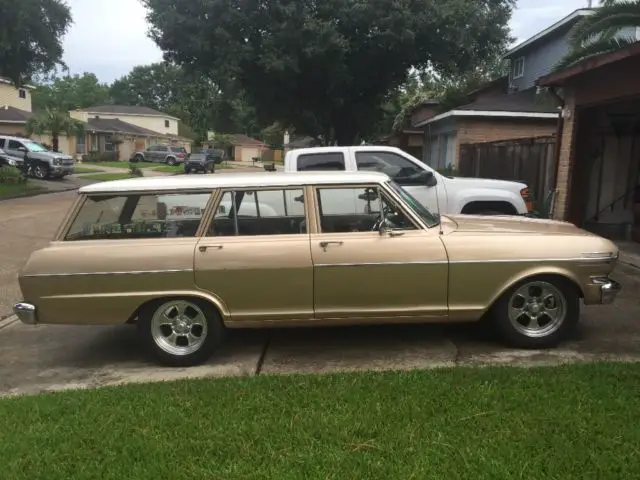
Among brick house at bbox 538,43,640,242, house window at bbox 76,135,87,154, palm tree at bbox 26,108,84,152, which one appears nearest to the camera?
brick house at bbox 538,43,640,242

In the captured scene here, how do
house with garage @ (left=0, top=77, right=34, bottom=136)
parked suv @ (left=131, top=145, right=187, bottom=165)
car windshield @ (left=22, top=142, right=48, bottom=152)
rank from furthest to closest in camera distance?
parked suv @ (left=131, top=145, right=187, bottom=165) < house with garage @ (left=0, top=77, right=34, bottom=136) < car windshield @ (left=22, top=142, right=48, bottom=152)

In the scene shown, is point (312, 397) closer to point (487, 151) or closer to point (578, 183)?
point (578, 183)

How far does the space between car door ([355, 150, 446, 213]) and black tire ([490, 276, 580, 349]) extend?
3796 mm

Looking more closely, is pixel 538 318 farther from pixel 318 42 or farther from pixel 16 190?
pixel 16 190

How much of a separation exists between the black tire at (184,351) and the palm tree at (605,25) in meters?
8.00

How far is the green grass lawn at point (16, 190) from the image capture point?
842 inches

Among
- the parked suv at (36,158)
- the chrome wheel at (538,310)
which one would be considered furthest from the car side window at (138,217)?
the parked suv at (36,158)

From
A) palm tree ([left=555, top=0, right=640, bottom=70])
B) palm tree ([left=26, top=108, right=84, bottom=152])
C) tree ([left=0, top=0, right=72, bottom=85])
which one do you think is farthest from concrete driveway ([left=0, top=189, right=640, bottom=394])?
palm tree ([left=26, top=108, right=84, bottom=152])

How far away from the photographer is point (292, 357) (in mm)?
5281

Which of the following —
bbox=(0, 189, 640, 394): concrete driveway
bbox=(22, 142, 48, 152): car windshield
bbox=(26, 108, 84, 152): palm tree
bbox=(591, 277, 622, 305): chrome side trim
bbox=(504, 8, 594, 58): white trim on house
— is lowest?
bbox=(0, 189, 640, 394): concrete driveway

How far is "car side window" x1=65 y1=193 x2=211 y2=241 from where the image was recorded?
5.16 metres

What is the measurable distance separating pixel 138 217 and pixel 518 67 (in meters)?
26.3

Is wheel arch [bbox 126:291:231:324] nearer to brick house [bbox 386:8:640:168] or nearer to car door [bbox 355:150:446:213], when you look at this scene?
car door [bbox 355:150:446:213]

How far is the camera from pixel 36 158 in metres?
30.3
